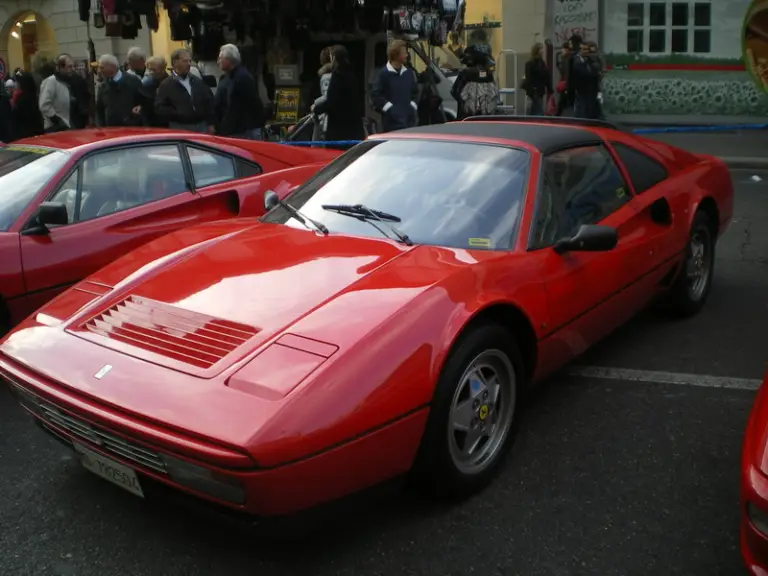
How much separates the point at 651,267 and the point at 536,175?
973 mm

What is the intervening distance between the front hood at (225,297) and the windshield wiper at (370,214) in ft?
0.32

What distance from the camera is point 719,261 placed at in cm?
636

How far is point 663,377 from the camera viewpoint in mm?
4141

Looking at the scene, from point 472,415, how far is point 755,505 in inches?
41.3

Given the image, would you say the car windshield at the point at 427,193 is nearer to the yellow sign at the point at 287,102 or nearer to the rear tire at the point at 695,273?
the rear tire at the point at 695,273

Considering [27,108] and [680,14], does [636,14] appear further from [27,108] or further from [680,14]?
[27,108]

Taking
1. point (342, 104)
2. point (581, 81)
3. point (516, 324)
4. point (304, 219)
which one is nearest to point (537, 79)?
point (581, 81)

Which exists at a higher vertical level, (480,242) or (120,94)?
(120,94)

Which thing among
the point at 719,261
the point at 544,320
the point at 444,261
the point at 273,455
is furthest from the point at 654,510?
the point at 719,261

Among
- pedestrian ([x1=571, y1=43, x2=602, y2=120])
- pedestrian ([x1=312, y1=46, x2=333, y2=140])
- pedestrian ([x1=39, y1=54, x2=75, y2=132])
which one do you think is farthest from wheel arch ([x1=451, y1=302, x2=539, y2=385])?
pedestrian ([x1=571, y1=43, x2=602, y2=120])

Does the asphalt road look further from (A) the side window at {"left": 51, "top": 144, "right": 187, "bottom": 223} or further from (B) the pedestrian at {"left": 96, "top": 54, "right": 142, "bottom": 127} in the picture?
(B) the pedestrian at {"left": 96, "top": 54, "right": 142, "bottom": 127}

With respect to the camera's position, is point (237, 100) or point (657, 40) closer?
point (237, 100)

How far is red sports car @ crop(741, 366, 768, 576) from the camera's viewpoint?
2.12 meters

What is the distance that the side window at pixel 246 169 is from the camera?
5.51 meters
